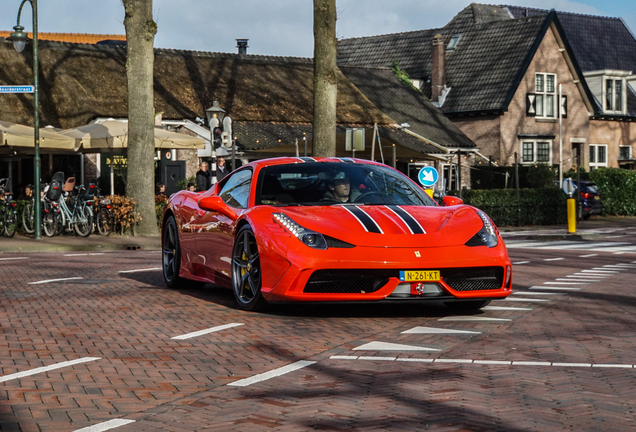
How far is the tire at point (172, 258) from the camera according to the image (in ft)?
36.3

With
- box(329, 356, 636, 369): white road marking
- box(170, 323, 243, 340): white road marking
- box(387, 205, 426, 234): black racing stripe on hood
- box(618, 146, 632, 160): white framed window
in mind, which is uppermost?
box(618, 146, 632, 160): white framed window

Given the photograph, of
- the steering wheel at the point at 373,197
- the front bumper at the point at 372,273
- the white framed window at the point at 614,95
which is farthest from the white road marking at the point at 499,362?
the white framed window at the point at 614,95

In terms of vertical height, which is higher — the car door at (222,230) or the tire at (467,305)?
the car door at (222,230)

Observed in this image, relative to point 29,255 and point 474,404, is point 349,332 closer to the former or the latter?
point 474,404

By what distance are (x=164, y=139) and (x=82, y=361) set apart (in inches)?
768

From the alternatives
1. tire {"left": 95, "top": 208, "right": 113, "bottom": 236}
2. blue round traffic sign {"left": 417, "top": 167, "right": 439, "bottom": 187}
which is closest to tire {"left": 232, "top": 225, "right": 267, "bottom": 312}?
tire {"left": 95, "top": 208, "right": 113, "bottom": 236}

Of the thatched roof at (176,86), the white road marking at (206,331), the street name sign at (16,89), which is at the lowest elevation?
the white road marking at (206,331)

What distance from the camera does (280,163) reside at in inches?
388

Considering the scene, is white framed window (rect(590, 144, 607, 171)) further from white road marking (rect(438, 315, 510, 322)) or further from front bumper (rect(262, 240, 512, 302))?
front bumper (rect(262, 240, 512, 302))

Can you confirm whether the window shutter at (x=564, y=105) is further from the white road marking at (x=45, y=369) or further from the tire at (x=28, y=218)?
the white road marking at (x=45, y=369)

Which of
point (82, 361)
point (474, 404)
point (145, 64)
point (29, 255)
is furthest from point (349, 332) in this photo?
point (145, 64)

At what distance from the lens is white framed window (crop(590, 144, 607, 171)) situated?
165 ft

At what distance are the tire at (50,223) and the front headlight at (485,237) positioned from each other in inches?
588

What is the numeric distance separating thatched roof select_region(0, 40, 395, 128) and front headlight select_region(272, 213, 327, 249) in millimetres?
23191
